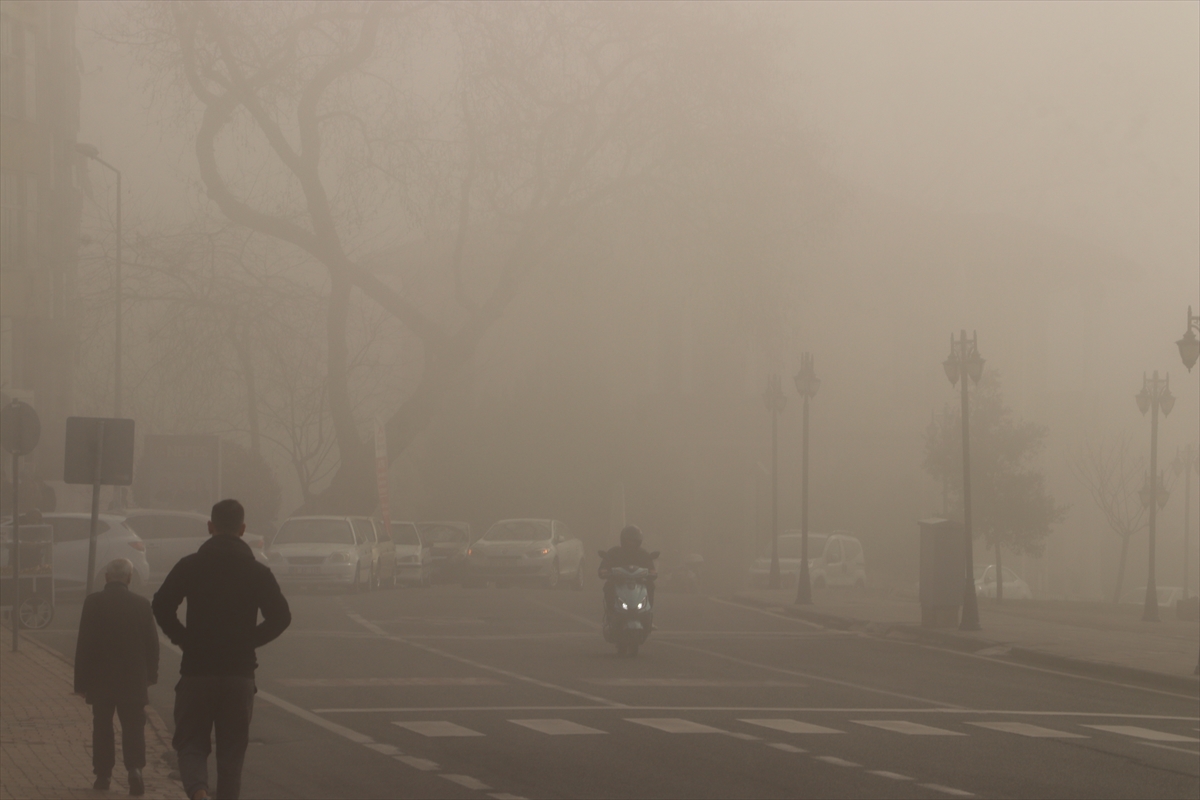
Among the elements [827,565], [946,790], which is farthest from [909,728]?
[827,565]

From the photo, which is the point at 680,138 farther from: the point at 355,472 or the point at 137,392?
the point at 137,392

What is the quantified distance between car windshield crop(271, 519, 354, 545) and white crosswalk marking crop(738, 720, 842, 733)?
21732 millimetres

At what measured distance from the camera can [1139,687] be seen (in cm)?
2006

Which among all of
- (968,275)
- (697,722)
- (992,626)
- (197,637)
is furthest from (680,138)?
(197,637)

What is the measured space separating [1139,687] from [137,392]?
3603 centimetres

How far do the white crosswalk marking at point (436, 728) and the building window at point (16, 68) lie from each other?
34927mm

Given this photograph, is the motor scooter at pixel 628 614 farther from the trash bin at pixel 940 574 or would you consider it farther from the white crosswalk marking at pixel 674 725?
the trash bin at pixel 940 574

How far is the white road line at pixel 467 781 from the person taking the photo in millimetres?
11009

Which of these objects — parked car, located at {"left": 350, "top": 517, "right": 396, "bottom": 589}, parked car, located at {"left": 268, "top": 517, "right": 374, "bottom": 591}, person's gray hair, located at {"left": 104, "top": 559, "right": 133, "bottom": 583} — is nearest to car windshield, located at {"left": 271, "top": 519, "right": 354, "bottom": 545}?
parked car, located at {"left": 268, "top": 517, "right": 374, "bottom": 591}

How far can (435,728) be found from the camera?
14.1m

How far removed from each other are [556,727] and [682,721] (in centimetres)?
122

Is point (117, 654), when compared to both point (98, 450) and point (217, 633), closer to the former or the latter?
point (217, 633)

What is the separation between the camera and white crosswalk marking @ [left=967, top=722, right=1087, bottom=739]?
14.3 meters

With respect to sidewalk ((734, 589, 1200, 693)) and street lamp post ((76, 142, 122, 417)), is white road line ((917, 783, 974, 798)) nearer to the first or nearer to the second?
sidewalk ((734, 589, 1200, 693))
